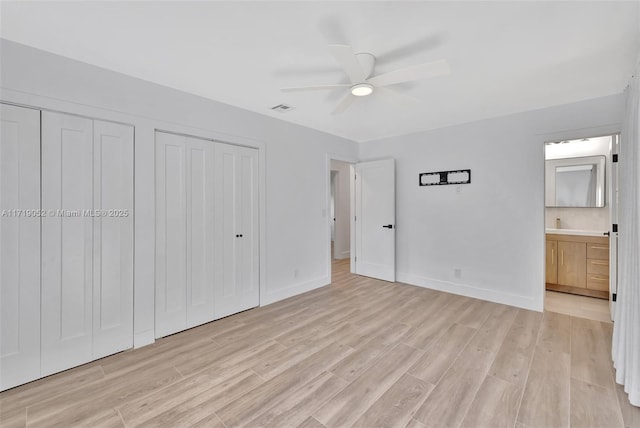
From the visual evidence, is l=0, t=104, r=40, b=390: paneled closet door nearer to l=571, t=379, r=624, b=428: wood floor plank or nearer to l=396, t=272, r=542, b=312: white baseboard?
l=571, t=379, r=624, b=428: wood floor plank

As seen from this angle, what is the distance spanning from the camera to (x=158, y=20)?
1.80 metres

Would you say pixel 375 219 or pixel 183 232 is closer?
pixel 183 232

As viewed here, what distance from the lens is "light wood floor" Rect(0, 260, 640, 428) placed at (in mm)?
1704

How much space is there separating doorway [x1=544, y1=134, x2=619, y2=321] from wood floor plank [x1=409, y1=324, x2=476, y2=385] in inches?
63.3

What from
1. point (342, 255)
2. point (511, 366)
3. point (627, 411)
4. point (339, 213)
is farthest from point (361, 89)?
point (342, 255)

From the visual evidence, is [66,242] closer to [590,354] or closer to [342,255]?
[590,354]

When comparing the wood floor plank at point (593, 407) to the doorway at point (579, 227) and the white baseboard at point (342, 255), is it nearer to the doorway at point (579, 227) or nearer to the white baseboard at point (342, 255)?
the doorway at point (579, 227)

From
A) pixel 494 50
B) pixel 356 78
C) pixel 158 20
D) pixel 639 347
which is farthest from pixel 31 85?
pixel 639 347

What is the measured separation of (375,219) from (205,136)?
3022 millimetres

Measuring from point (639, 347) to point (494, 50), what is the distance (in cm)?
225

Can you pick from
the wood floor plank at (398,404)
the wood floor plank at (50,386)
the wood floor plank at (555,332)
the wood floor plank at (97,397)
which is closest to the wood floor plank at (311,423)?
the wood floor plank at (398,404)

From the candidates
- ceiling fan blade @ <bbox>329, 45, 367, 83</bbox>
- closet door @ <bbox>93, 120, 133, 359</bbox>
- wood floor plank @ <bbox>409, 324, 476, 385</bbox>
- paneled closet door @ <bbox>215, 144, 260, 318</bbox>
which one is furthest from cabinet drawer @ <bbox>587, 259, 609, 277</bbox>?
closet door @ <bbox>93, 120, 133, 359</bbox>

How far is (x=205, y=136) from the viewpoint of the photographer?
3.01 m

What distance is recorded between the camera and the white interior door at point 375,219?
15.0ft
